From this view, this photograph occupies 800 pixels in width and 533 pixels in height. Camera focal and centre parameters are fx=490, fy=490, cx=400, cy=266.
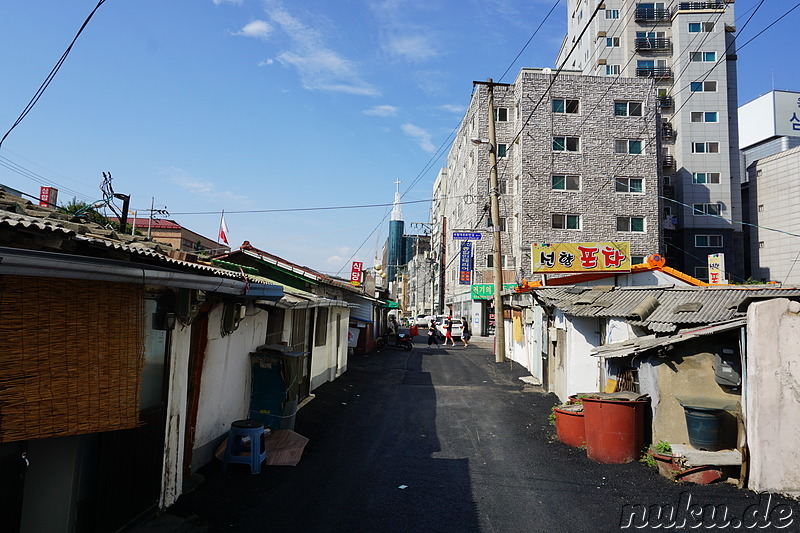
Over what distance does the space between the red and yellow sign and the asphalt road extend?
32.6 ft

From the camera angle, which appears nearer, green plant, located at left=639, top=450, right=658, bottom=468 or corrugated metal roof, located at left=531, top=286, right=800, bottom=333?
green plant, located at left=639, top=450, right=658, bottom=468

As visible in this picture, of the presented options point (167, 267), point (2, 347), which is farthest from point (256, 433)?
point (2, 347)

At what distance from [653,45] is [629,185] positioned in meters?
17.0

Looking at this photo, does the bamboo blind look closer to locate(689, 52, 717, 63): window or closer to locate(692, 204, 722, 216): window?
locate(692, 204, 722, 216): window

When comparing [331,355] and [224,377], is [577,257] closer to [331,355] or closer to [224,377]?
[331,355]

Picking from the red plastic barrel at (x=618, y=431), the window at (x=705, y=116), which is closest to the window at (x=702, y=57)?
the window at (x=705, y=116)

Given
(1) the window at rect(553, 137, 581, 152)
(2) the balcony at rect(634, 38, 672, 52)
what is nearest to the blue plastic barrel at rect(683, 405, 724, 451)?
(1) the window at rect(553, 137, 581, 152)

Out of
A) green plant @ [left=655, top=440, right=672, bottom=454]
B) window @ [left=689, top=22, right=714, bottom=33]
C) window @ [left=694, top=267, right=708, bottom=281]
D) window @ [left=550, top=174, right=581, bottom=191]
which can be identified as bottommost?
green plant @ [left=655, top=440, right=672, bottom=454]

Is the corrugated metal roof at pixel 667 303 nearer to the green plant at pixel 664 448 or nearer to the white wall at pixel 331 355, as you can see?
the green plant at pixel 664 448

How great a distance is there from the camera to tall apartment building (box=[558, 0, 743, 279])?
42344 mm

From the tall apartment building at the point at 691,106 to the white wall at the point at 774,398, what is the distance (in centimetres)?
3650

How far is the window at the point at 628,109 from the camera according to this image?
128 ft

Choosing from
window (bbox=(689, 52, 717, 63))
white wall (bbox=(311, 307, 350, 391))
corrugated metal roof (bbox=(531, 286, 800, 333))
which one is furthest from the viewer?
window (bbox=(689, 52, 717, 63))

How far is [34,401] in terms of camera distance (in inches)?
157
